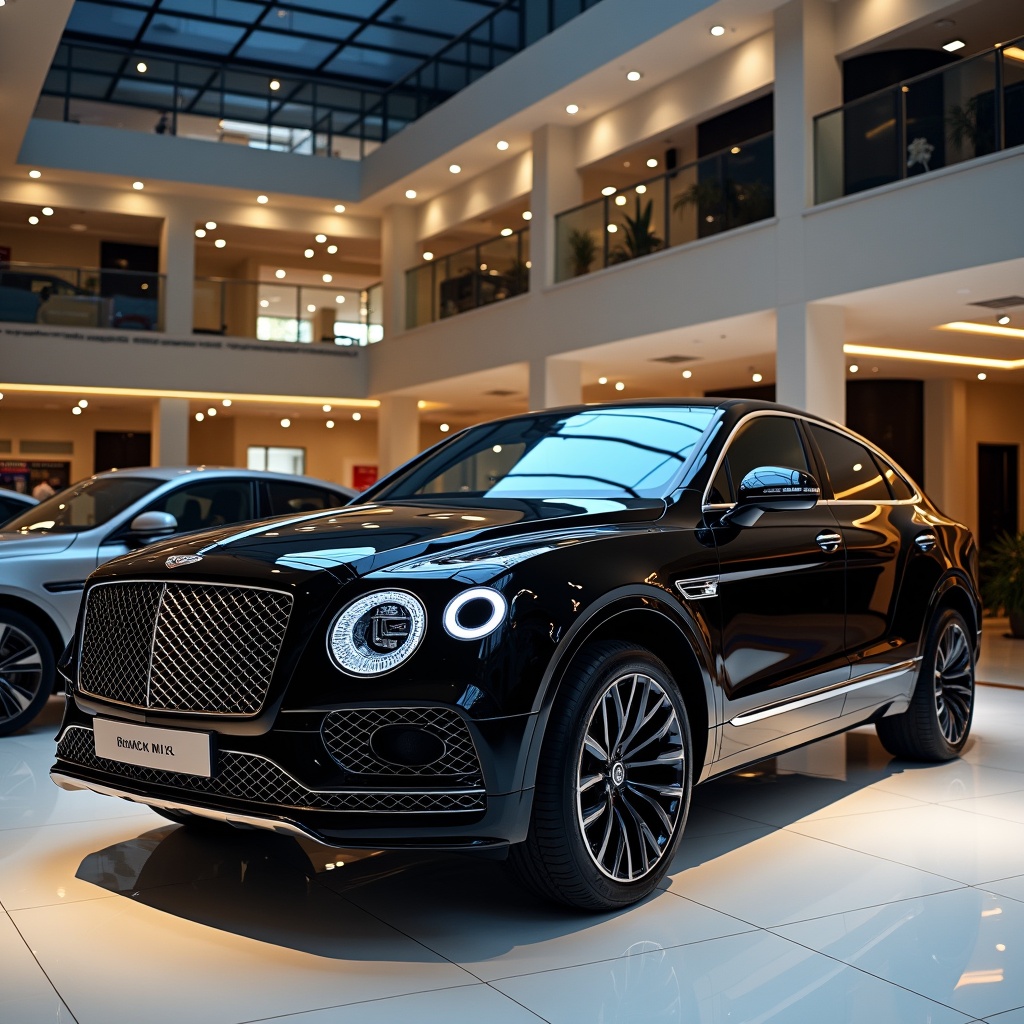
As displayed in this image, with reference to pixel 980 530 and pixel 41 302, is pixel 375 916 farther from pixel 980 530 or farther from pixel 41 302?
pixel 41 302

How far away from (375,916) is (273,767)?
643 mm

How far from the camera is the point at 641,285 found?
1611 centimetres

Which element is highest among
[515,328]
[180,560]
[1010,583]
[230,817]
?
[515,328]

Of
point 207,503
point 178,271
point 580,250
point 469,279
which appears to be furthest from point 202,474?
point 178,271

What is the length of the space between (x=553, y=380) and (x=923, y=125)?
778 cm

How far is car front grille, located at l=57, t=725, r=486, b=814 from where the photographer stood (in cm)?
294

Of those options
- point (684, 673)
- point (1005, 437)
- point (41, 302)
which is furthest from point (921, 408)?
point (684, 673)

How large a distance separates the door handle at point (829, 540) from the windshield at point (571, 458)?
0.65 meters

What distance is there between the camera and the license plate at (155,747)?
309cm

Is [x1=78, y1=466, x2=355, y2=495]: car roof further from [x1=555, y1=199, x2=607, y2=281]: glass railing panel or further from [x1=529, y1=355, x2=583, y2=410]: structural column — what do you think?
[x1=529, y1=355, x2=583, y2=410]: structural column

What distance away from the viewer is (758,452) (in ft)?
14.3

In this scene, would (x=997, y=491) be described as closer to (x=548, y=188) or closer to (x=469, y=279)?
(x=548, y=188)

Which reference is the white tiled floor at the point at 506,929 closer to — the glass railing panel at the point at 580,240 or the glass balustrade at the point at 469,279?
the glass railing panel at the point at 580,240

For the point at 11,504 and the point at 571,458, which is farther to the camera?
the point at 11,504
